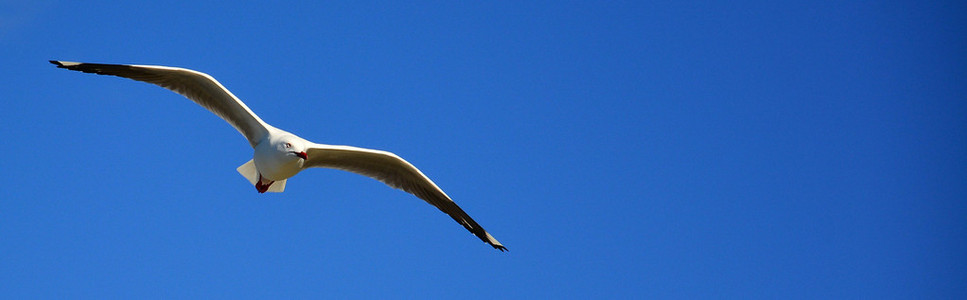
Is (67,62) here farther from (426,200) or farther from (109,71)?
(426,200)

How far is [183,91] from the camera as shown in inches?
504

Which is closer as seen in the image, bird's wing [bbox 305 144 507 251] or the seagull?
the seagull

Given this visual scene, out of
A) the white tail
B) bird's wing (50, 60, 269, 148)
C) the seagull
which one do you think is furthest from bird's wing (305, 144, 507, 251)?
bird's wing (50, 60, 269, 148)

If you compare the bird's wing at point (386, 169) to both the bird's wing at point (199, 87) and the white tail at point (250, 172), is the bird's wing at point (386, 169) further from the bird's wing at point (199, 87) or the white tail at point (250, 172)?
the bird's wing at point (199, 87)

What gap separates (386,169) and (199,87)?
2.57m

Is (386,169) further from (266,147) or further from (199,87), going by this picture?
(199,87)

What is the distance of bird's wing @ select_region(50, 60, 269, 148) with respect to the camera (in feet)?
41.0

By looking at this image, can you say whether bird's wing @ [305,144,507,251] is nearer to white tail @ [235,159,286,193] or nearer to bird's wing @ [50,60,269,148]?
white tail @ [235,159,286,193]

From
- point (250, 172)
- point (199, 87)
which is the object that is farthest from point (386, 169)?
point (199, 87)

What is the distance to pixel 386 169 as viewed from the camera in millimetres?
13609

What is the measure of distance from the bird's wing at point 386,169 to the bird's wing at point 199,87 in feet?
2.66

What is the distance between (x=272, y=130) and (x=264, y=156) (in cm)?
40

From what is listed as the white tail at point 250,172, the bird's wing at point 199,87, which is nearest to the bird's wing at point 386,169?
the white tail at point 250,172

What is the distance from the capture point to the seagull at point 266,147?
12.4 metres
